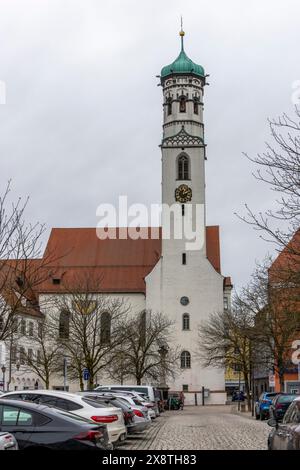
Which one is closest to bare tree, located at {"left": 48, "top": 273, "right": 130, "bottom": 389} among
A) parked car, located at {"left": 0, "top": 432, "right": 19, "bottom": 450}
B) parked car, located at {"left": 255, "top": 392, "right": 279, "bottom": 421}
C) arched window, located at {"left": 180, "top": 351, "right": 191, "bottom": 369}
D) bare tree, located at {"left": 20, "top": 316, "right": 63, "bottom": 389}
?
bare tree, located at {"left": 20, "top": 316, "right": 63, "bottom": 389}

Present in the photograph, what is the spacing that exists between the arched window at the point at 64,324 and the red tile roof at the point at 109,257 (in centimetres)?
1602

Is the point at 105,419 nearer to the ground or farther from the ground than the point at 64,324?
nearer to the ground

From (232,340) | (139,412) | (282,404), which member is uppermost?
(232,340)

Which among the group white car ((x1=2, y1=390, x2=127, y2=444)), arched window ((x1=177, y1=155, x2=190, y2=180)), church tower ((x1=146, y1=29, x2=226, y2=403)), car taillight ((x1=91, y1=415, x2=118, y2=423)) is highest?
arched window ((x1=177, y1=155, x2=190, y2=180))

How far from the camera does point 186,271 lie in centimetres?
6900

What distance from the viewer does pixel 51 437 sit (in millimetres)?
11336

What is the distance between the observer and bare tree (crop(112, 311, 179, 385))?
191ft

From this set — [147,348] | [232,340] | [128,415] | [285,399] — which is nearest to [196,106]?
[147,348]

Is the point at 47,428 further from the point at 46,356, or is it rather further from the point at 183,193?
the point at 183,193

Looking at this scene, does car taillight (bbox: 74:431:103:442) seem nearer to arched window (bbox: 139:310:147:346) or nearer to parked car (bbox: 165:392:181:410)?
parked car (bbox: 165:392:181:410)

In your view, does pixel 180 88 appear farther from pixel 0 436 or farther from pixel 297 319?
pixel 0 436

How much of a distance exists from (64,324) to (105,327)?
3.26 metres

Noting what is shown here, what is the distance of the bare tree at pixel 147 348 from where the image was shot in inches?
2295

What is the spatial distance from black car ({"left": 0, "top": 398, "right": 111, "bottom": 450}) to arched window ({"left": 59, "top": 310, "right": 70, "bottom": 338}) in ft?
136
